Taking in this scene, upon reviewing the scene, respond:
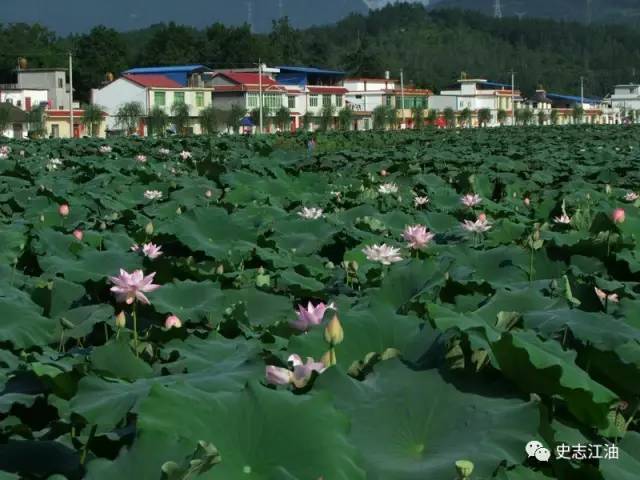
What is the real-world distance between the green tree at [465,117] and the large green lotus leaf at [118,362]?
76720mm

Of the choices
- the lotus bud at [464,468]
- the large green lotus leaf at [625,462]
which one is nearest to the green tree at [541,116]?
the large green lotus leaf at [625,462]

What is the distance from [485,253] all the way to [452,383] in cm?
190

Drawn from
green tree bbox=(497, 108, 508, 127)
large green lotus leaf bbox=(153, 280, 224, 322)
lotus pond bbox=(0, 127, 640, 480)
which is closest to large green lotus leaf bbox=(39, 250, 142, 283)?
lotus pond bbox=(0, 127, 640, 480)

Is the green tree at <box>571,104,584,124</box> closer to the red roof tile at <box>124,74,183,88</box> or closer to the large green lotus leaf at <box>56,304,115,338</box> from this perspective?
the red roof tile at <box>124,74,183,88</box>

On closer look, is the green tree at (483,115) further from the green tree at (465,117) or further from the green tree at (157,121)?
the green tree at (157,121)

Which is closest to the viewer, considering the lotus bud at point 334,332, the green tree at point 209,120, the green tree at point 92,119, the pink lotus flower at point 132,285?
the lotus bud at point 334,332

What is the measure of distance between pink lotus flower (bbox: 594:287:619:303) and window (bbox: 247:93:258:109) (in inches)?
2388

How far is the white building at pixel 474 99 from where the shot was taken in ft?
280

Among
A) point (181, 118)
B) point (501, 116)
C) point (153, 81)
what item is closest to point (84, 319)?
point (181, 118)

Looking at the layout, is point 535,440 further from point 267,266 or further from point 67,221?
point 67,221

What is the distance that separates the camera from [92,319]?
2.67 meters

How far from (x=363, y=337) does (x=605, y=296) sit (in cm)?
97

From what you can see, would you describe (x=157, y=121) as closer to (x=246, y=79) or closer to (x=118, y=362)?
(x=246, y=79)

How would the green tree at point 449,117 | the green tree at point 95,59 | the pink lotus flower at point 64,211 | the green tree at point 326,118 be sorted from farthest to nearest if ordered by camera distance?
the green tree at point 449,117 → the green tree at point 95,59 → the green tree at point 326,118 → the pink lotus flower at point 64,211
